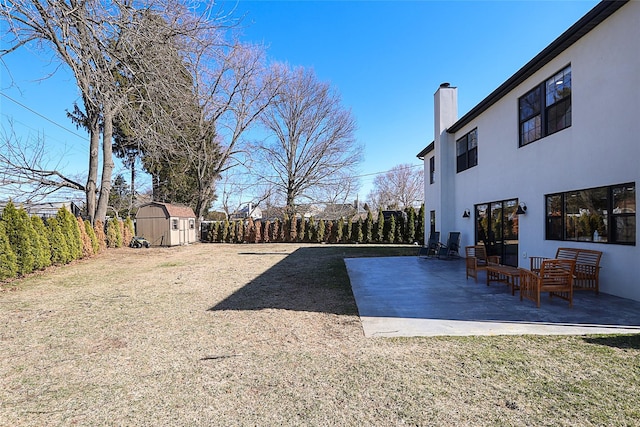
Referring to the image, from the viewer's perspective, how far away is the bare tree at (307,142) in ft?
77.0

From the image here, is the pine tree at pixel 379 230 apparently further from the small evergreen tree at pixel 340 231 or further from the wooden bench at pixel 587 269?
the wooden bench at pixel 587 269

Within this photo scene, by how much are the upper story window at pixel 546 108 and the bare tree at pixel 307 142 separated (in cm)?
1745

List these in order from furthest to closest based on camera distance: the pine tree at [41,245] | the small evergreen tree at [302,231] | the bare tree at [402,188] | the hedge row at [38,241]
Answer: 1. the bare tree at [402,188]
2. the small evergreen tree at [302,231]
3. the pine tree at [41,245]
4. the hedge row at [38,241]

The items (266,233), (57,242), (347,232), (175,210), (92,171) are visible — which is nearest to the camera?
(57,242)

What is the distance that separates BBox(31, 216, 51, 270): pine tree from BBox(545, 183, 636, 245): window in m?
12.7

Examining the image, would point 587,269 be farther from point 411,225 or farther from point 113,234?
point 113,234

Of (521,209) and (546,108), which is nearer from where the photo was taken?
(546,108)

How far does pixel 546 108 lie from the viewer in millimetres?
6672

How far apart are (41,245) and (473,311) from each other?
1086 cm

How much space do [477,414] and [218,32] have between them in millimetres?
6045

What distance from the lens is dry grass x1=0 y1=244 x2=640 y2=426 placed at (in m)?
2.15

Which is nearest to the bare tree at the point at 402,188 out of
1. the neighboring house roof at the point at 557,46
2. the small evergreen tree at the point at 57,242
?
the neighboring house roof at the point at 557,46

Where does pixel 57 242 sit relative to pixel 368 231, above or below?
below

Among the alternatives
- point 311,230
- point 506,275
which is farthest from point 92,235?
point 506,275
